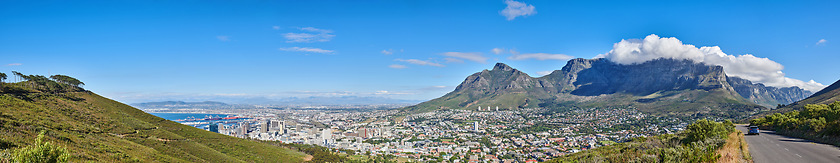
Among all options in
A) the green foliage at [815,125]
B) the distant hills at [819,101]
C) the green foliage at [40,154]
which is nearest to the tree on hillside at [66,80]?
the green foliage at [40,154]

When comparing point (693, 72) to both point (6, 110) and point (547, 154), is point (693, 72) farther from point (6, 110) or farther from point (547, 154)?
point (6, 110)

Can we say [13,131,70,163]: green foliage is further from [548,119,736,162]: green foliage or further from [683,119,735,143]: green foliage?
[683,119,735,143]: green foliage

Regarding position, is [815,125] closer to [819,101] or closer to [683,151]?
[683,151]

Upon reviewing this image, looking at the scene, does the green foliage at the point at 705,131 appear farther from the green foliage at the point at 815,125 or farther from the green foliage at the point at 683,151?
the green foliage at the point at 815,125

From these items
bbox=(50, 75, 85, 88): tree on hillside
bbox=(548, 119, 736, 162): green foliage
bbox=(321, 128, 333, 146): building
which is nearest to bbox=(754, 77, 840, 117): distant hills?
bbox=(548, 119, 736, 162): green foliage

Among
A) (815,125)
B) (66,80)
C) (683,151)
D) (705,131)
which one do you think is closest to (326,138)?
(66,80)
